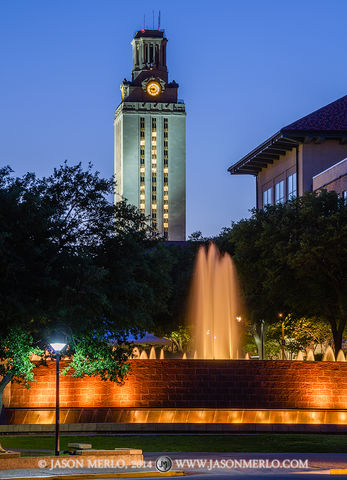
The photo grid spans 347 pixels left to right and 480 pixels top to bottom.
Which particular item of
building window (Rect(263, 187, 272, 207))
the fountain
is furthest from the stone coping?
building window (Rect(263, 187, 272, 207))

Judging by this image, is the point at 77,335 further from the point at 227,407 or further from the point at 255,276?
the point at 255,276

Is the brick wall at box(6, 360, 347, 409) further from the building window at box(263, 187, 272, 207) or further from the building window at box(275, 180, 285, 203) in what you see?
the building window at box(263, 187, 272, 207)

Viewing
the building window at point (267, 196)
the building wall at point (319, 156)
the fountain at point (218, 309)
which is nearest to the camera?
the fountain at point (218, 309)

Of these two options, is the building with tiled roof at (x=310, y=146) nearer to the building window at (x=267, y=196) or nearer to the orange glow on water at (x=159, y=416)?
the building window at (x=267, y=196)

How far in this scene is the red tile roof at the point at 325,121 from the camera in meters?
72.3

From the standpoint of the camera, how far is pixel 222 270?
54812 mm

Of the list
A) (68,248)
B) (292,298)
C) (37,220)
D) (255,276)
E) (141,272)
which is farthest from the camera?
(255,276)

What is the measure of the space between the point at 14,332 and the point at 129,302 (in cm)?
377

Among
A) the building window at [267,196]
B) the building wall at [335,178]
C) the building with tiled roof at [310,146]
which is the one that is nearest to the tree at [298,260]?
the building wall at [335,178]

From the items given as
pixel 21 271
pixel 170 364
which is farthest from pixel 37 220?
pixel 170 364

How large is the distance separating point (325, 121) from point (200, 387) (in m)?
40.0

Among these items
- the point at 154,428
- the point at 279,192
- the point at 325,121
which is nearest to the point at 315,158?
the point at 325,121

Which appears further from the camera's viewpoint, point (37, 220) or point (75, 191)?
point (75, 191)

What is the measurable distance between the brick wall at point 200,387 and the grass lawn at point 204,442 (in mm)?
4518
